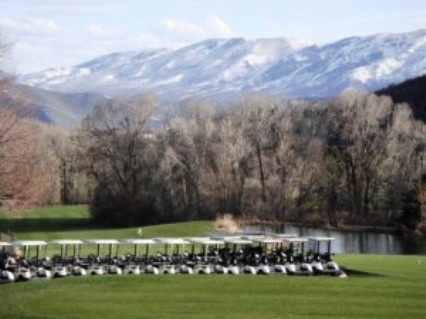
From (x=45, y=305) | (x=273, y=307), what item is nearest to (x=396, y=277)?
(x=273, y=307)

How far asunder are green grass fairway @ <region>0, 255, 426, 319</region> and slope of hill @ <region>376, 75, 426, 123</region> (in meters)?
114

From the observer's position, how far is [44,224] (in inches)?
3497

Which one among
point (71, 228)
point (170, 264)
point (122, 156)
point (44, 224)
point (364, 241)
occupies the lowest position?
point (170, 264)

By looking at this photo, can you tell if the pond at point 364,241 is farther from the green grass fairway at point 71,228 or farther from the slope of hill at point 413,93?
the slope of hill at point 413,93

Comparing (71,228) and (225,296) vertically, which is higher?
(71,228)

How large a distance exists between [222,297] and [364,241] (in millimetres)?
47780

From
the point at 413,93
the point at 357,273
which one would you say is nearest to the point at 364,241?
the point at 357,273

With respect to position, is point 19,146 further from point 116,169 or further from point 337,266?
Result: point 116,169

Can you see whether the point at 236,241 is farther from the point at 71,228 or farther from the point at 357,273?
the point at 71,228

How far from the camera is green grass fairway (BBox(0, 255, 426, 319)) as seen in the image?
29.6 meters

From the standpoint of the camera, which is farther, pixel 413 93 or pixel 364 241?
pixel 413 93

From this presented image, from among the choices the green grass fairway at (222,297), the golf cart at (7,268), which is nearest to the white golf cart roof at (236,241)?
the green grass fairway at (222,297)

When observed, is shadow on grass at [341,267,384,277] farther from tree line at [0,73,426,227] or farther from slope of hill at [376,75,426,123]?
slope of hill at [376,75,426,123]

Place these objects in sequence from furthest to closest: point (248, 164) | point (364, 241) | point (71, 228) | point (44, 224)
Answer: point (248, 164) < point (44, 224) < point (71, 228) < point (364, 241)
